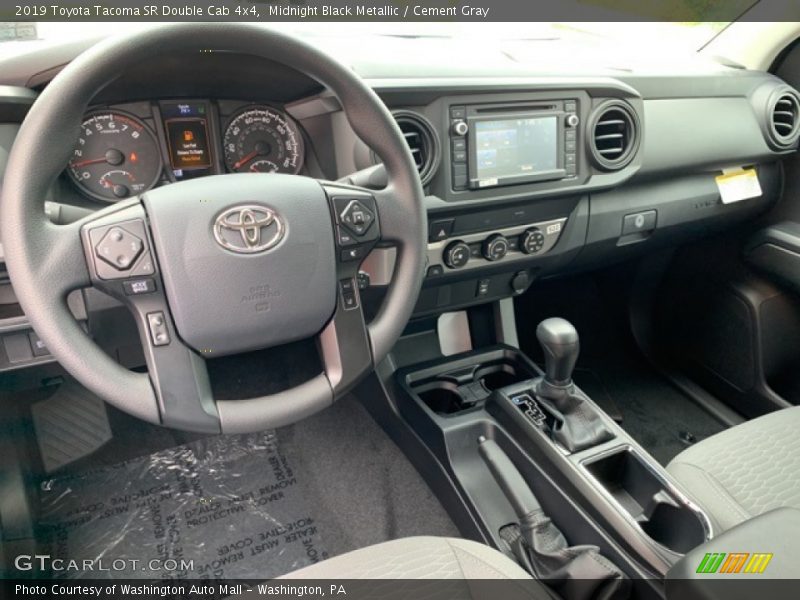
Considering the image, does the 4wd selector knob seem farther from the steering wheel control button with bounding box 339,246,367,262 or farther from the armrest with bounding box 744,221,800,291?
the armrest with bounding box 744,221,800,291

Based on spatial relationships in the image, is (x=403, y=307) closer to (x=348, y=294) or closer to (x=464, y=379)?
(x=348, y=294)

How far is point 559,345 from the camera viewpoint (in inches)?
51.8

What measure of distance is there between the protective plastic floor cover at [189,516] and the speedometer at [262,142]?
851 millimetres

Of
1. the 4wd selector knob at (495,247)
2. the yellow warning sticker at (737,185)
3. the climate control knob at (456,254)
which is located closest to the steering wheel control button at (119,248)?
the climate control knob at (456,254)

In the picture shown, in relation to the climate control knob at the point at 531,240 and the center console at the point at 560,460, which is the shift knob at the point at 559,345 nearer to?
the center console at the point at 560,460

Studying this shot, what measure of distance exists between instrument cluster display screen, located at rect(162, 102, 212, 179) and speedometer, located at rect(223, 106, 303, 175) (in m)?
0.04

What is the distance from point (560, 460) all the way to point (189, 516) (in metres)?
0.91

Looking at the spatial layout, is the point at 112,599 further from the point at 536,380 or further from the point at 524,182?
the point at 524,182

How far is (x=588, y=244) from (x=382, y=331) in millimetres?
901

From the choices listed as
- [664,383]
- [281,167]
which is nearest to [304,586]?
[281,167]

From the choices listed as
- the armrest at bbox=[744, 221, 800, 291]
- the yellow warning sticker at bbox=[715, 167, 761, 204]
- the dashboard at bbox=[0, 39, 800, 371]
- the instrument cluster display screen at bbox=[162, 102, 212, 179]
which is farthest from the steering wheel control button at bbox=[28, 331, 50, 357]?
the armrest at bbox=[744, 221, 800, 291]

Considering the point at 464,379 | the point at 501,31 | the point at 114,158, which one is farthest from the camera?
the point at 501,31

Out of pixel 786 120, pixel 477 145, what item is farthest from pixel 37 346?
pixel 786 120

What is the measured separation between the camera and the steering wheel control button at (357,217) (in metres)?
0.96
